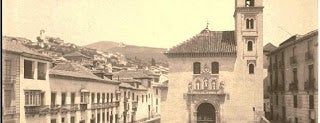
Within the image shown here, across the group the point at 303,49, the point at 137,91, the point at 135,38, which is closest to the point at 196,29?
the point at 135,38

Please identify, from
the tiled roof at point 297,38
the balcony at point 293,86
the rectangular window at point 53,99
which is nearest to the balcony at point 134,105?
the rectangular window at point 53,99

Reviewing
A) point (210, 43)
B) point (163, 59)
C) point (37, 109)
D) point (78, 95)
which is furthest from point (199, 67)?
point (37, 109)

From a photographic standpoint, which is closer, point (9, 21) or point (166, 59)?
point (9, 21)

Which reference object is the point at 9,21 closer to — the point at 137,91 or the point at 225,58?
the point at 225,58

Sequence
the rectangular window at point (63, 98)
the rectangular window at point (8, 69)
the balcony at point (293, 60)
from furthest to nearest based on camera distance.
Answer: the balcony at point (293, 60) < the rectangular window at point (63, 98) < the rectangular window at point (8, 69)

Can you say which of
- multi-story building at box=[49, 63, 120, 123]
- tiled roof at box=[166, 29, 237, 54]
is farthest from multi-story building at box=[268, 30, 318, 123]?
multi-story building at box=[49, 63, 120, 123]

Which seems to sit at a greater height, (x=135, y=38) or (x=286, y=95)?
(x=135, y=38)

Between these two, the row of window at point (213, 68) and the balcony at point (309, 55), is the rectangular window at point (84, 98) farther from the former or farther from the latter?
the balcony at point (309, 55)
